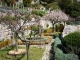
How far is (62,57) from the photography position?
1305cm

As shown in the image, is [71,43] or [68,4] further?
[68,4]

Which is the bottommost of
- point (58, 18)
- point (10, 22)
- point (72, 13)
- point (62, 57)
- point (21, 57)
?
point (72, 13)

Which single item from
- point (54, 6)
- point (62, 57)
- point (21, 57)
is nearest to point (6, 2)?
point (54, 6)

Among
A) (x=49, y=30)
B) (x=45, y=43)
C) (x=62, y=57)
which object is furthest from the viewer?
(x=49, y=30)

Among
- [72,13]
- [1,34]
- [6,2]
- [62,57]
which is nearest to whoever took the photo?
[62,57]

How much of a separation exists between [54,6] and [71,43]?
4482 cm

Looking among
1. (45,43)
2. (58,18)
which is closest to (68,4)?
(58,18)

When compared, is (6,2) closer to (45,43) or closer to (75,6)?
(75,6)

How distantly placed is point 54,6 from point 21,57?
43.8 meters

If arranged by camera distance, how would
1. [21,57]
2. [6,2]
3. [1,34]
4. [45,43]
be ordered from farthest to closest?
[6,2] → [45,43] → [1,34] → [21,57]

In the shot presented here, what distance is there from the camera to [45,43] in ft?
78.6

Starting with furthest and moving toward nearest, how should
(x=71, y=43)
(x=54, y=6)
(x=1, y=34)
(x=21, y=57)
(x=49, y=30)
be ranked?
(x=54, y=6), (x=49, y=30), (x=1, y=34), (x=21, y=57), (x=71, y=43)

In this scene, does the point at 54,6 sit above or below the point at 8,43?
below

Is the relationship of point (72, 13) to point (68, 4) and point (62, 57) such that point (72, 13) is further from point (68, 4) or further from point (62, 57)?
point (62, 57)
